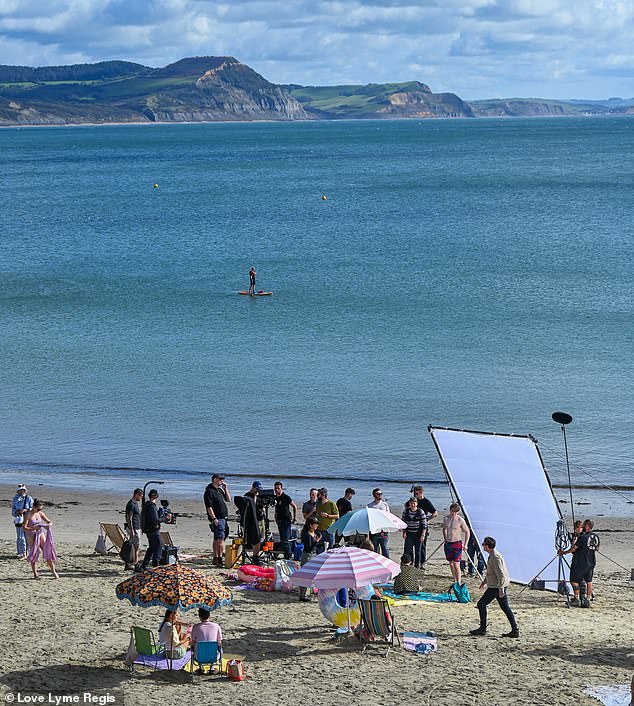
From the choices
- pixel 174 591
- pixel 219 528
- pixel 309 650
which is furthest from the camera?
pixel 219 528

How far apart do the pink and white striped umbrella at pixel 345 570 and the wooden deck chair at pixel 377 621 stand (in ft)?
1.00

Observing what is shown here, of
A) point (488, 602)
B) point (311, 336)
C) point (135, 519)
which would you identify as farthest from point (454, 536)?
point (311, 336)

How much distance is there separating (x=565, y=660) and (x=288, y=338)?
29093mm

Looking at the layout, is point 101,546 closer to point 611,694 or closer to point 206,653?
point 206,653

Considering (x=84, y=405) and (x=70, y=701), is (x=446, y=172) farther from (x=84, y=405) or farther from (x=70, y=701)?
(x=70, y=701)

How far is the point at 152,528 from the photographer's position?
663 inches

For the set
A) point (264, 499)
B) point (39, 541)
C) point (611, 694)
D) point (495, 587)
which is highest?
point (264, 499)

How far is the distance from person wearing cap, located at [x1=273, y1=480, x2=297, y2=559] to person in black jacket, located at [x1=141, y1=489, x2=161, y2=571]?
2.00 meters

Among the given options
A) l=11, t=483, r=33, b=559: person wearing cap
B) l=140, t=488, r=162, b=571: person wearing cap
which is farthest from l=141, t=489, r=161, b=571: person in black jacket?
l=11, t=483, r=33, b=559: person wearing cap

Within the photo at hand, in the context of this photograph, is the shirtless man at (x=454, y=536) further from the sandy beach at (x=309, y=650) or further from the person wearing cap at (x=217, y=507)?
the person wearing cap at (x=217, y=507)

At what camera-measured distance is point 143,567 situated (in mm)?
16953

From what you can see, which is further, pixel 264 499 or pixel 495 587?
pixel 264 499

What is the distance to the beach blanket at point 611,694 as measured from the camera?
1205 centimetres

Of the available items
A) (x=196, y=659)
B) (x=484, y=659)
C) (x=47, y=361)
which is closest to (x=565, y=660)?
(x=484, y=659)
